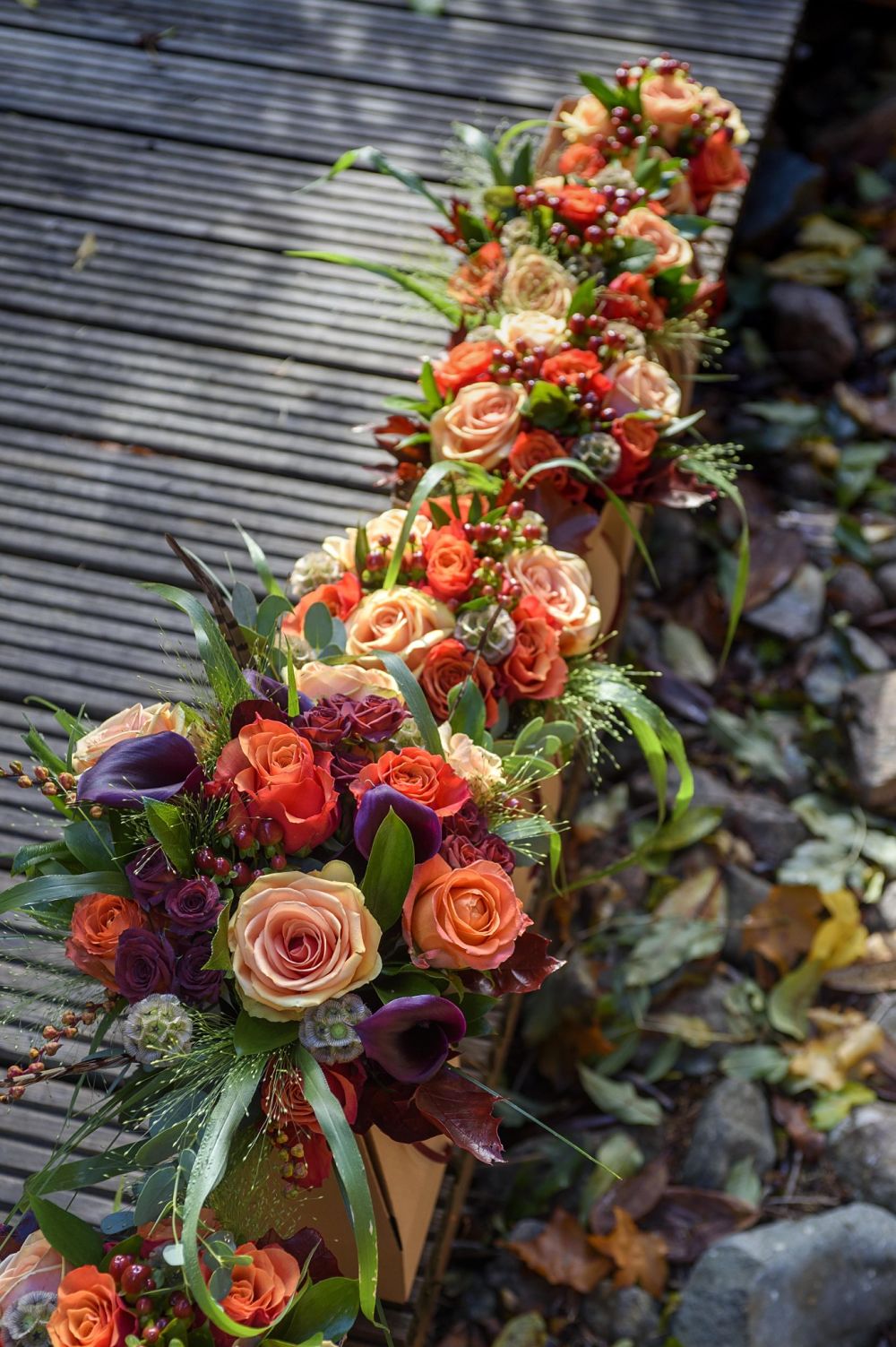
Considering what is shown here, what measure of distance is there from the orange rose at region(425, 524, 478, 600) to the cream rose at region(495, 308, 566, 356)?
13.4 inches

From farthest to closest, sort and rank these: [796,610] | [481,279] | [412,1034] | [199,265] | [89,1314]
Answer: [796,610]
[199,265]
[481,279]
[412,1034]
[89,1314]

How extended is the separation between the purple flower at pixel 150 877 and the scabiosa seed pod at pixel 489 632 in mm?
372

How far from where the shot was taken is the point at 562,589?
140cm

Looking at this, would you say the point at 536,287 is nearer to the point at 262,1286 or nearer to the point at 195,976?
the point at 195,976

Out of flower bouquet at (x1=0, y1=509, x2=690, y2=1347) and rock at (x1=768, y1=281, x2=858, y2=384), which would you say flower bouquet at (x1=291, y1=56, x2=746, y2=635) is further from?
rock at (x1=768, y1=281, x2=858, y2=384)

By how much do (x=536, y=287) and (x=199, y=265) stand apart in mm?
777

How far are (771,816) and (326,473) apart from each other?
0.97 meters

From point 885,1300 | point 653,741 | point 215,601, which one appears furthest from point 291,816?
point 885,1300

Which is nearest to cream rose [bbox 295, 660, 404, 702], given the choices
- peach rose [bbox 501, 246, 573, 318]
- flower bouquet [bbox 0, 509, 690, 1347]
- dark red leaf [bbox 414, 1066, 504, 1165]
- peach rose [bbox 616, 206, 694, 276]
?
flower bouquet [bbox 0, 509, 690, 1347]

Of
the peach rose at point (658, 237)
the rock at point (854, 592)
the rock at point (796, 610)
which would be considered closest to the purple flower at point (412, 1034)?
the peach rose at point (658, 237)

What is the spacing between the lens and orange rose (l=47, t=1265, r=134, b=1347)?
2.92 feet

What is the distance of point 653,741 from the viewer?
1407mm

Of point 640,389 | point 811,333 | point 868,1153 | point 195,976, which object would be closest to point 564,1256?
point 868,1153

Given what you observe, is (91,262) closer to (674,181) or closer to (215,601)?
(674,181)
